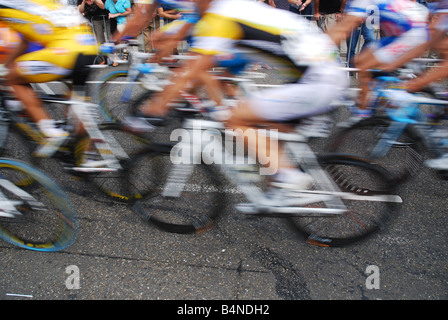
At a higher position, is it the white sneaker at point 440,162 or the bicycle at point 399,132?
the bicycle at point 399,132

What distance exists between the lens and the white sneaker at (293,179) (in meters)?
2.34

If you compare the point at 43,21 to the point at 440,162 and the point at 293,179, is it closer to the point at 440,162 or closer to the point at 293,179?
the point at 293,179

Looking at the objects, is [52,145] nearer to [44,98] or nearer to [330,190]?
[44,98]

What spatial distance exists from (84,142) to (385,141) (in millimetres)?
2745

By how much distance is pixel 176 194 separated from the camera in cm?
278

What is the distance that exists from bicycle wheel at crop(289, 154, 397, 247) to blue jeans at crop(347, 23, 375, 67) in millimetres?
4864

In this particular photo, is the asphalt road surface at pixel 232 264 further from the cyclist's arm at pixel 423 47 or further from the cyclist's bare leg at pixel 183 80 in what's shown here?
the cyclist's arm at pixel 423 47

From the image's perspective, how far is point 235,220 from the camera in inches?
117

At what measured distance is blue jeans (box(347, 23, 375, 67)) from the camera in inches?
252

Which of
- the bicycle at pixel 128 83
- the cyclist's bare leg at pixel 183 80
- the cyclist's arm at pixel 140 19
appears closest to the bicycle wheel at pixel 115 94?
the bicycle at pixel 128 83

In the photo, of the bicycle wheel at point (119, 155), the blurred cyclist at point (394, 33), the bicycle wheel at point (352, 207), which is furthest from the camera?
the blurred cyclist at point (394, 33)

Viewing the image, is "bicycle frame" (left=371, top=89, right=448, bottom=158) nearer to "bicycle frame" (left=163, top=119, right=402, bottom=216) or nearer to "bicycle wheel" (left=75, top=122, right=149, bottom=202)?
"bicycle frame" (left=163, top=119, right=402, bottom=216)

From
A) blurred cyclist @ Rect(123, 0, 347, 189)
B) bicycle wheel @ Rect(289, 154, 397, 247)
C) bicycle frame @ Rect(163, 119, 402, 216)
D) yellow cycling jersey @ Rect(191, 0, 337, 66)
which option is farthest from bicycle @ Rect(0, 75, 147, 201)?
bicycle wheel @ Rect(289, 154, 397, 247)
